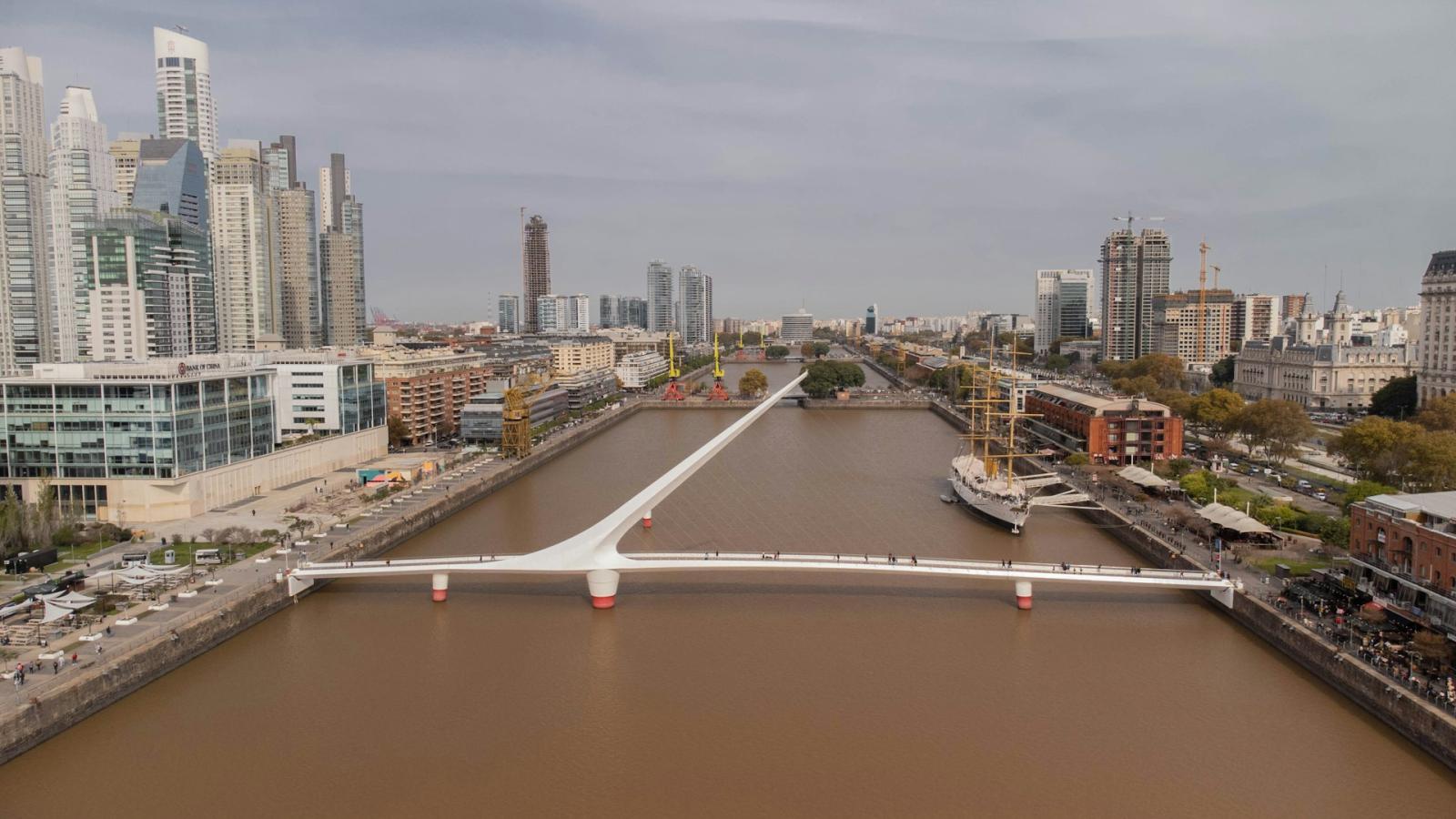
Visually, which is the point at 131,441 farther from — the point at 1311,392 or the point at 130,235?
the point at 1311,392

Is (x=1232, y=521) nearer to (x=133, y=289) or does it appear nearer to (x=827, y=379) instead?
(x=827, y=379)

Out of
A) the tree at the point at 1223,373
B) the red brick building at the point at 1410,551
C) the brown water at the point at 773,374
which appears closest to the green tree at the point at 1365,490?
the red brick building at the point at 1410,551

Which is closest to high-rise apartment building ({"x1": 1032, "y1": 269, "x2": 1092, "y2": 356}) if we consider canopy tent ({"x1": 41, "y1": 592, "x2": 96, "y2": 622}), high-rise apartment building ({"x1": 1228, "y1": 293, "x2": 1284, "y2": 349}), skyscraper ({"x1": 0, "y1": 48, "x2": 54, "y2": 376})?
high-rise apartment building ({"x1": 1228, "y1": 293, "x2": 1284, "y2": 349})

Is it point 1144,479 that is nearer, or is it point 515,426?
point 1144,479

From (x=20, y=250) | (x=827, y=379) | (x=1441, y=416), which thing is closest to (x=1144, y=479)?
(x=1441, y=416)

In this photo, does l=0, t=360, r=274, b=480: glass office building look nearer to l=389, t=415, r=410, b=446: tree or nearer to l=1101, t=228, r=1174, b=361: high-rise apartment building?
l=389, t=415, r=410, b=446: tree

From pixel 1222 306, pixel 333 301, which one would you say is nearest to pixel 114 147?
pixel 333 301
